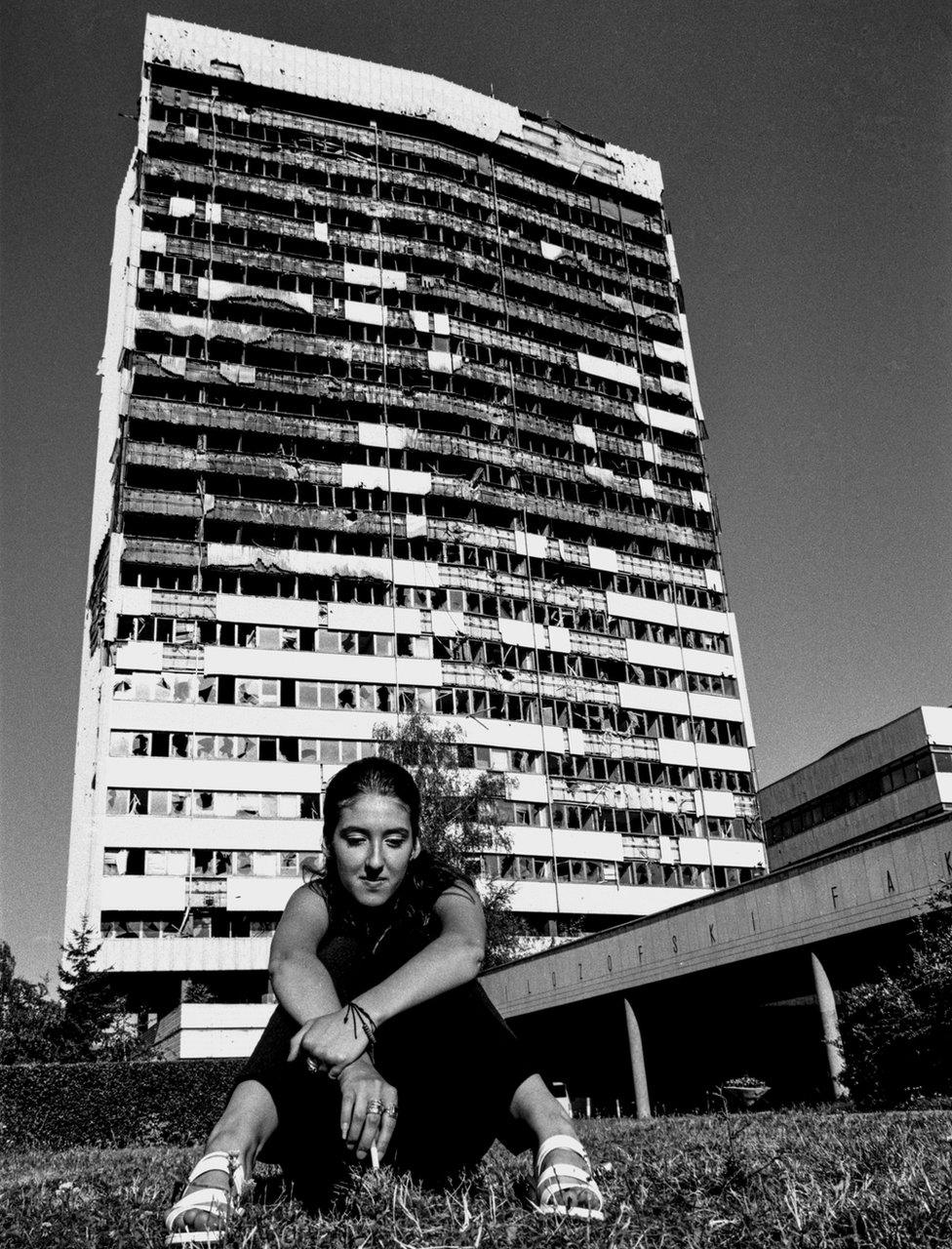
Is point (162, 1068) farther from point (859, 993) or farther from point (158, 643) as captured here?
point (158, 643)

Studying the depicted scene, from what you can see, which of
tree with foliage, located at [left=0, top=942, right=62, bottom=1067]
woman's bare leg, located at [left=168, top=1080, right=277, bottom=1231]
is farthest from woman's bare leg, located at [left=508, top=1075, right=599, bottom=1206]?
tree with foliage, located at [left=0, top=942, right=62, bottom=1067]

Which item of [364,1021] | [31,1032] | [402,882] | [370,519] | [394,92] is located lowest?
[364,1021]

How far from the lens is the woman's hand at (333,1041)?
2.85 meters

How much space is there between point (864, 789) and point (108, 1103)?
152 feet

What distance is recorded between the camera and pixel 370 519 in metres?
62.6

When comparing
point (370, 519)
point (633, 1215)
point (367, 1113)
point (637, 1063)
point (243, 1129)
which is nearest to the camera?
point (633, 1215)

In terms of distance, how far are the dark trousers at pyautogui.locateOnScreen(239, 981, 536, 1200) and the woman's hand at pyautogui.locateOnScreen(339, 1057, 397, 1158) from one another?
0.46 m

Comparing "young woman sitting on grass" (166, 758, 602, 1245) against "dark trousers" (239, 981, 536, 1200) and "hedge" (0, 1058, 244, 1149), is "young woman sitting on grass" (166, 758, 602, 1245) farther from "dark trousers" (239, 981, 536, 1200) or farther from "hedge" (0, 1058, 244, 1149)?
"hedge" (0, 1058, 244, 1149)

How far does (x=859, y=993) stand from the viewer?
777 inches

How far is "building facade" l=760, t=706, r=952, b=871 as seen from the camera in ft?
183

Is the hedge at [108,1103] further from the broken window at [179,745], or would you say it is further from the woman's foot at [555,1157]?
the broken window at [179,745]

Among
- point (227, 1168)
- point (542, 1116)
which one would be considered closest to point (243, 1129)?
point (227, 1168)

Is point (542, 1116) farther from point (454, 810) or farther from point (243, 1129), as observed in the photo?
point (454, 810)

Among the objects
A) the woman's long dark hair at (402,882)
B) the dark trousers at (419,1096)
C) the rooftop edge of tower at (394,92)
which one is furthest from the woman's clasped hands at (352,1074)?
the rooftop edge of tower at (394,92)
